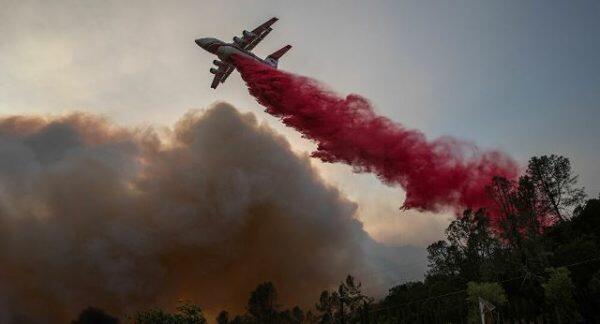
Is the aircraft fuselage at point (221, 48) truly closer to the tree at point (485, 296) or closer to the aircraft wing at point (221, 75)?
the aircraft wing at point (221, 75)

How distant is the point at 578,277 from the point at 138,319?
59698 millimetres

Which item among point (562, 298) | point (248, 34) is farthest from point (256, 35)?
point (562, 298)

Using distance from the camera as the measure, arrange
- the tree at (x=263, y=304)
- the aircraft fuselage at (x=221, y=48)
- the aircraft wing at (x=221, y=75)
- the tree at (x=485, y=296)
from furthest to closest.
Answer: the tree at (x=263, y=304)
the tree at (x=485, y=296)
the aircraft wing at (x=221, y=75)
the aircraft fuselage at (x=221, y=48)

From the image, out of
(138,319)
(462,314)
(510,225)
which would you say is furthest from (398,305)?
(138,319)

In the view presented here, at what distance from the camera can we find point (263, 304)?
412 feet

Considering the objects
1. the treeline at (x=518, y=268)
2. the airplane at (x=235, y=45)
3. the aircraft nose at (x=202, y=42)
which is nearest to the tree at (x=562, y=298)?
the treeline at (x=518, y=268)

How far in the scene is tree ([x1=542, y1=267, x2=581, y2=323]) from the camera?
56875mm

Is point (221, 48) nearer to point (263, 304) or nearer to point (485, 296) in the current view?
point (485, 296)

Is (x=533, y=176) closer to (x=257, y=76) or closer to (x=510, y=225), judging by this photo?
(x=510, y=225)

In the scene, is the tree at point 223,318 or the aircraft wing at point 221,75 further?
the tree at point 223,318

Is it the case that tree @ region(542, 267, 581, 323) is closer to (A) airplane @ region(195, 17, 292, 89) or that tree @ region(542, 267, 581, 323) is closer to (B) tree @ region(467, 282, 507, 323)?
(B) tree @ region(467, 282, 507, 323)

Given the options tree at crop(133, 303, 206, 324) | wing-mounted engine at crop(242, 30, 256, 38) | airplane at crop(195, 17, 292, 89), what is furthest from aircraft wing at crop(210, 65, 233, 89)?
tree at crop(133, 303, 206, 324)

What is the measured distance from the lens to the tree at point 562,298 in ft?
187

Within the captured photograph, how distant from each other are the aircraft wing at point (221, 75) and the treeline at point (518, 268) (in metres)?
31.8
